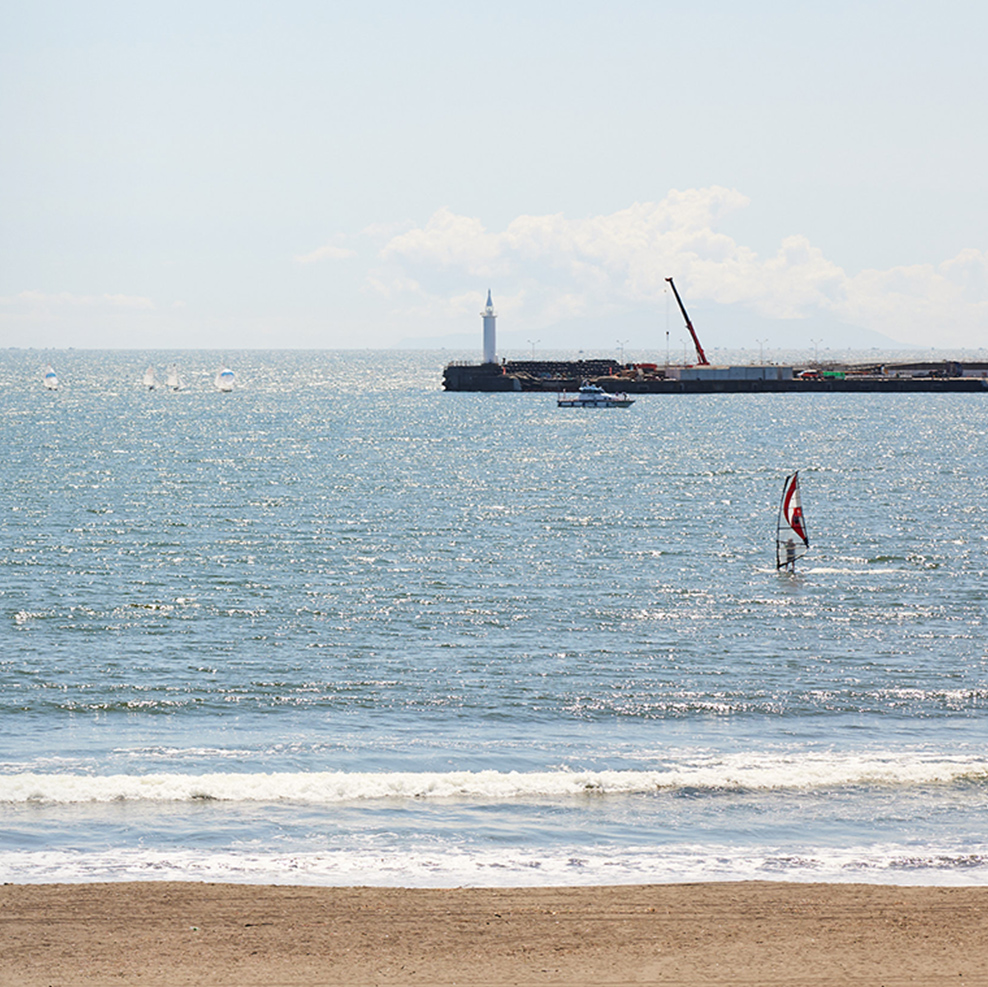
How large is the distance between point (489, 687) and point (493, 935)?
1530 cm

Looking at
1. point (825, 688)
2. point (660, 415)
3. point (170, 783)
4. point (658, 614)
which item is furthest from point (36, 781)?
point (660, 415)

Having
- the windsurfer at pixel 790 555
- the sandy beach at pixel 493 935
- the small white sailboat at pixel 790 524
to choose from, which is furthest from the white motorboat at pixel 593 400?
the sandy beach at pixel 493 935

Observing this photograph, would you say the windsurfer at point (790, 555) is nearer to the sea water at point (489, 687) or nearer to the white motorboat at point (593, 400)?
the sea water at point (489, 687)

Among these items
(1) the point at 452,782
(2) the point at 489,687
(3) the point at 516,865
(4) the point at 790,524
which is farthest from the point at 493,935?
(4) the point at 790,524

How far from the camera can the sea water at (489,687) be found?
18.8 meters

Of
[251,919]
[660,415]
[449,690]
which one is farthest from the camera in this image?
[660,415]

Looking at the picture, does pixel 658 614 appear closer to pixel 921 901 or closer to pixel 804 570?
pixel 804 570

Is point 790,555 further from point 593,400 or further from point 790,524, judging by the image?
point 593,400

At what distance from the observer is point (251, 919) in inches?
591

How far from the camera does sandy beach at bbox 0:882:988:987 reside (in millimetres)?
13391

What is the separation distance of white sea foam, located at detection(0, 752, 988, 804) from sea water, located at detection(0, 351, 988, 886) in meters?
0.07

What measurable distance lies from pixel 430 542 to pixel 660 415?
342 ft

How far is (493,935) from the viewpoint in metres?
14.5

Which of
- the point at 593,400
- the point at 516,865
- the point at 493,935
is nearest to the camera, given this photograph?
the point at 493,935
